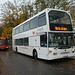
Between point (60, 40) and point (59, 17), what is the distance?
74.2 inches

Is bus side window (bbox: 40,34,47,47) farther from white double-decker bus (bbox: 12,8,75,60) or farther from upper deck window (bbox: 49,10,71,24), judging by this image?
upper deck window (bbox: 49,10,71,24)

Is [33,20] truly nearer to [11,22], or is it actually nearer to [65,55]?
[65,55]

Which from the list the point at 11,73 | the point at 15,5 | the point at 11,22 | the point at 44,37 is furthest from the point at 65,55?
the point at 15,5

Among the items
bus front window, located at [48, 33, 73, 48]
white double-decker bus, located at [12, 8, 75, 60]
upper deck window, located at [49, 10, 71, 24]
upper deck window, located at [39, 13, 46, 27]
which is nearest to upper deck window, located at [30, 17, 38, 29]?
white double-decker bus, located at [12, 8, 75, 60]

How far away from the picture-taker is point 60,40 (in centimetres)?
798

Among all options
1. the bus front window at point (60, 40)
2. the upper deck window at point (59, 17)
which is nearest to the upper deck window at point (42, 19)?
the upper deck window at point (59, 17)

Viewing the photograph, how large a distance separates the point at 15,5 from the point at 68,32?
26.1 m

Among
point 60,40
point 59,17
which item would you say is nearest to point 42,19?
point 59,17

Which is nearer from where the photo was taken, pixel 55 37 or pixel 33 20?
pixel 55 37

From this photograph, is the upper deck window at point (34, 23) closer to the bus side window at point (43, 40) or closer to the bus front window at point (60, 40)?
the bus side window at point (43, 40)

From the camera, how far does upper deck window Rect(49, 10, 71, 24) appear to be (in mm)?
8156

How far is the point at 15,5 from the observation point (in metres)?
Result: 31.1

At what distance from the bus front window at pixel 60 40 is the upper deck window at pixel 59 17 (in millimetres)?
1044

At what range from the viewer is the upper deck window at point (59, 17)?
Result: 26.8 feet
